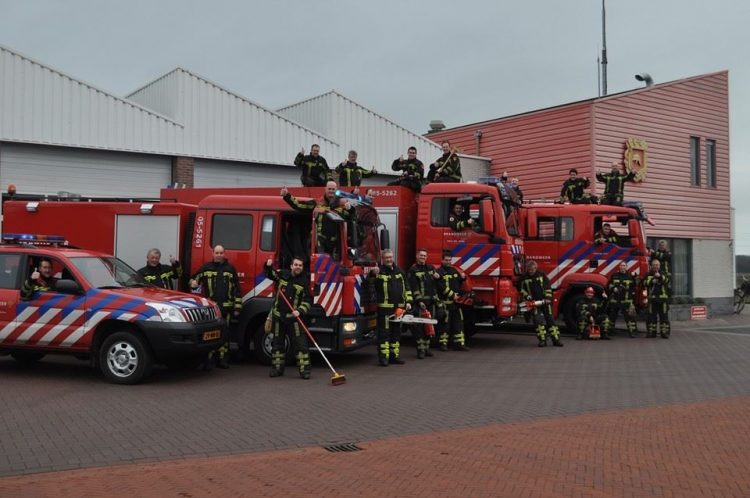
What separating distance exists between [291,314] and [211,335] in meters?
1.16

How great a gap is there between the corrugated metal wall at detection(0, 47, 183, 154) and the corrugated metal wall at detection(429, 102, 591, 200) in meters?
11.4

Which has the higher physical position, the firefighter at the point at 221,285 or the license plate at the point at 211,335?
the firefighter at the point at 221,285

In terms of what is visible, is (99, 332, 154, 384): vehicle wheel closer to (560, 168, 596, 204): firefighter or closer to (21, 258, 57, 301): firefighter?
(21, 258, 57, 301): firefighter

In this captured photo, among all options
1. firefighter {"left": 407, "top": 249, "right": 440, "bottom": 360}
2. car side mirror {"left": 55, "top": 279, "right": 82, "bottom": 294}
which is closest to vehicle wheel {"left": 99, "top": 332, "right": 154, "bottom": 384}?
car side mirror {"left": 55, "top": 279, "right": 82, "bottom": 294}

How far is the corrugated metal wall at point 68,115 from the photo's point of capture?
56.2 ft

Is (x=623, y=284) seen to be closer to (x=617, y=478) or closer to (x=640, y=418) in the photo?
(x=640, y=418)

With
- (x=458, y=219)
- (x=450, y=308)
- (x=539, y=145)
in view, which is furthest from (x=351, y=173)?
(x=539, y=145)

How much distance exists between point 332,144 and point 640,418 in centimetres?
1622

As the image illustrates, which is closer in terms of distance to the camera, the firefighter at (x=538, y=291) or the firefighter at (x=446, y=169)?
the firefighter at (x=538, y=291)

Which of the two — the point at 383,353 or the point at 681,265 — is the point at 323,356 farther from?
the point at 681,265

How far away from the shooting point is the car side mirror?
966 centimetres

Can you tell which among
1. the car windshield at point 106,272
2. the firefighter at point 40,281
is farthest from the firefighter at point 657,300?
the firefighter at point 40,281

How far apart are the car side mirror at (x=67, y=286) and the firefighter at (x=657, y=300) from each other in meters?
12.2

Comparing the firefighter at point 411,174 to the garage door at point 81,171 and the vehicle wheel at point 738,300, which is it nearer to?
the garage door at point 81,171
